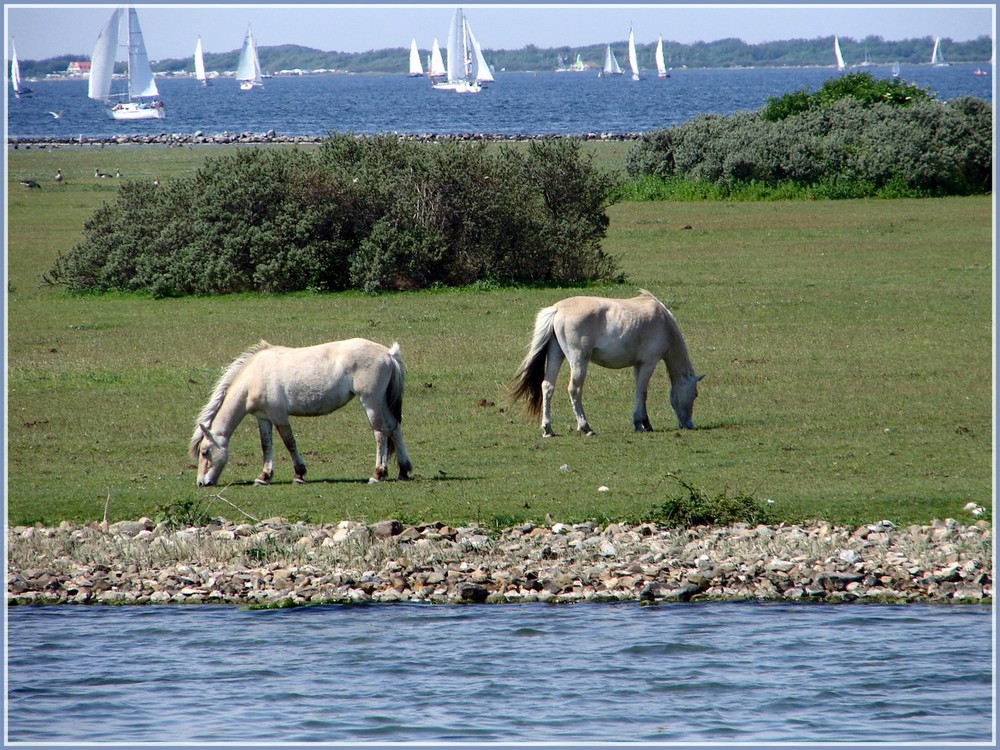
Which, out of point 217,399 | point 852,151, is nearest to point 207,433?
point 217,399

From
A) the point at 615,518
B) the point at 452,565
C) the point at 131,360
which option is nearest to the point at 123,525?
the point at 452,565

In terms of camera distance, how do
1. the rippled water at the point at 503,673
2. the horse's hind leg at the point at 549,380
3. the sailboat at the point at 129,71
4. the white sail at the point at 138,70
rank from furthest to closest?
the white sail at the point at 138,70 < the sailboat at the point at 129,71 < the horse's hind leg at the point at 549,380 < the rippled water at the point at 503,673

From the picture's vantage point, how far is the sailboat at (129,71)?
108 metres

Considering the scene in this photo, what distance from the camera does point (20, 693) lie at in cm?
989

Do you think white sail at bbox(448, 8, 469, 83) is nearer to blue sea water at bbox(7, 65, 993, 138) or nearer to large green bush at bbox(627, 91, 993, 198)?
blue sea water at bbox(7, 65, 993, 138)

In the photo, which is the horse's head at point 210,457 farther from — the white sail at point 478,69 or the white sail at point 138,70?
the white sail at point 478,69

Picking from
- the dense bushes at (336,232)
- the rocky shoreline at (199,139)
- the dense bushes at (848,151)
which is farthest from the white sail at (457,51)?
the dense bushes at (336,232)

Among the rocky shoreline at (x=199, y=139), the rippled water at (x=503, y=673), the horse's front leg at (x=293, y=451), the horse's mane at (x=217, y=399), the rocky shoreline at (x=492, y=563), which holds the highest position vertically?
the rocky shoreline at (x=199, y=139)

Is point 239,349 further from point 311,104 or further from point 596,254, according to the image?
point 311,104

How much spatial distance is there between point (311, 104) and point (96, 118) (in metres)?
42.4

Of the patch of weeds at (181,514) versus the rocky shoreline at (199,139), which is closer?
the patch of weeds at (181,514)

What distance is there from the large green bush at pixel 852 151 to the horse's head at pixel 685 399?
32.4m

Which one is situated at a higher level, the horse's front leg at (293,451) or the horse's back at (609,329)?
the horse's back at (609,329)

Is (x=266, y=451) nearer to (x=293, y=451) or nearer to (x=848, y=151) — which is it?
(x=293, y=451)
